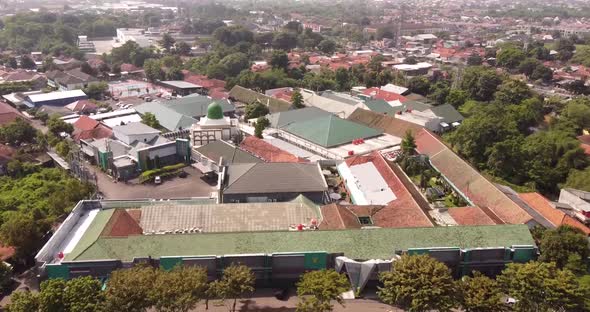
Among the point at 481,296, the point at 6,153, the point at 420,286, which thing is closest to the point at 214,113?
the point at 6,153

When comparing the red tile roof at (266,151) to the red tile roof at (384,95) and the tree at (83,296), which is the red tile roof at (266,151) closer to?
the tree at (83,296)

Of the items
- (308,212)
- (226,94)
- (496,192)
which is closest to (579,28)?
(226,94)

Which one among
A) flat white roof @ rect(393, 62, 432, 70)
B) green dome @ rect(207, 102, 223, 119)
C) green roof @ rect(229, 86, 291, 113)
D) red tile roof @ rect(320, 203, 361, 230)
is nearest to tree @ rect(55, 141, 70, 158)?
green dome @ rect(207, 102, 223, 119)

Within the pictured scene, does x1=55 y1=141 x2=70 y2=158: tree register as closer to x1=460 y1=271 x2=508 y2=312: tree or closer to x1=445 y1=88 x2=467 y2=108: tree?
x1=460 y1=271 x2=508 y2=312: tree

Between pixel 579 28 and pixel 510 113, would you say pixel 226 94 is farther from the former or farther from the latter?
pixel 579 28

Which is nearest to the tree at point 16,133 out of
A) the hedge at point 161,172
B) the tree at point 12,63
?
the hedge at point 161,172

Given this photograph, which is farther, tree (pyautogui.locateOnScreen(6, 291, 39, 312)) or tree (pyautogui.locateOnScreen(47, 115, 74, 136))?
tree (pyautogui.locateOnScreen(47, 115, 74, 136))
